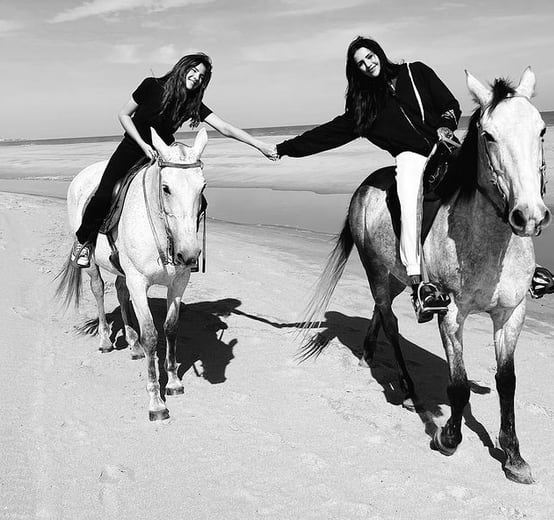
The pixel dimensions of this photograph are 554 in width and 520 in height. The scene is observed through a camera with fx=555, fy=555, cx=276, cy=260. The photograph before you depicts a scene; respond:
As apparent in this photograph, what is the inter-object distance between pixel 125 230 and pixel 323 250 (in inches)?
244

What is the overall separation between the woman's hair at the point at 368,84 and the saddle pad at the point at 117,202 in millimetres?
1957

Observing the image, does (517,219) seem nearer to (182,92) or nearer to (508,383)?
(508,383)

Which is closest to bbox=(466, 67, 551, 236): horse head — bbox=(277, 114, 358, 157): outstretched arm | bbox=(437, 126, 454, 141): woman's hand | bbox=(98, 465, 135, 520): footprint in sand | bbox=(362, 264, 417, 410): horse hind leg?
bbox=(437, 126, 454, 141): woman's hand

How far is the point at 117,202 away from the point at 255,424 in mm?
2175

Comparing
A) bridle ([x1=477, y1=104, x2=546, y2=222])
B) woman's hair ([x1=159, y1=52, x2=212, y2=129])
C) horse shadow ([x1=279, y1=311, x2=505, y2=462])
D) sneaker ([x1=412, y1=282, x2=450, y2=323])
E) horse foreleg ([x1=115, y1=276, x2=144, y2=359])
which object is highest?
woman's hair ([x1=159, y1=52, x2=212, y2=129])

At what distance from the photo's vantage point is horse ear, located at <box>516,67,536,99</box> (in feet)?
9.55

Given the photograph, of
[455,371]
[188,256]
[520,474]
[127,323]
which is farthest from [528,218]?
[127,323]

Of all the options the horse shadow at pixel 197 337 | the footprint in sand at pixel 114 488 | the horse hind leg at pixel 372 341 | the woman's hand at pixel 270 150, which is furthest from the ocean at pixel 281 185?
the footprint in sand at pixel 114 488

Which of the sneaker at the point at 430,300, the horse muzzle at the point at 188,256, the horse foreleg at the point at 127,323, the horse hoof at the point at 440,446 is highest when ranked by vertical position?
the horse muzzle at the point at 188,256

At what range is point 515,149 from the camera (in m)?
2.67

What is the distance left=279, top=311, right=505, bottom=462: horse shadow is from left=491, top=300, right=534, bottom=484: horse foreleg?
218 mm

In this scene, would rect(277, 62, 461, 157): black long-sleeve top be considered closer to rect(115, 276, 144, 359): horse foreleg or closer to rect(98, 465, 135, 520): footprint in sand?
rect(98, 465, 135, 520): footprint in sand

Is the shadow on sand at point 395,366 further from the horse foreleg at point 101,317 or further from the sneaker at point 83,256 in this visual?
the sneaker at point 83,256

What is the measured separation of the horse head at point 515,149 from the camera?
2598 millimetres
